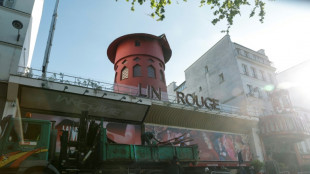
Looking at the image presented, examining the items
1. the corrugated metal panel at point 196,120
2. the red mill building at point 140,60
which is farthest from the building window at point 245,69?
the red mill building at point 140,60

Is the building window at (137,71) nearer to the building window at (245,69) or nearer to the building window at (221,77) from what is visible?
the building window at (221,77)

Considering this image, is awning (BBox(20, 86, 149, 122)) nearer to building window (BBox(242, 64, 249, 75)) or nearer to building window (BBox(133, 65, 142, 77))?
building window (BBox(133, 65, 142, 77))

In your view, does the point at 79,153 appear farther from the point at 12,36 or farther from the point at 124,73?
the point at 124,73

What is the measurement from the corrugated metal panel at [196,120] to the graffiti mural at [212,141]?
1.86 ft

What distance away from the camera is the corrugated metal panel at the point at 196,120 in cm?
2109

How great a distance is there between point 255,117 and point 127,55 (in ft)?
58.3

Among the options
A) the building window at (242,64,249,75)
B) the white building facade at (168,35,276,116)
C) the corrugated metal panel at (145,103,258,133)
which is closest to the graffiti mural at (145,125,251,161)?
the corrugated metal panel at (145,103,258,133)

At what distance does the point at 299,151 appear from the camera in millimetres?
32031

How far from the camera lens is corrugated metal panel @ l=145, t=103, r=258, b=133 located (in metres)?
21.1

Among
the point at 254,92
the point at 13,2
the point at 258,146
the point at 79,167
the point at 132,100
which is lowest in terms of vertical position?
the point at 79,167

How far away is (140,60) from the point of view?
26.5m

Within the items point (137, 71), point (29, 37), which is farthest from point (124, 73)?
point (29, 37)

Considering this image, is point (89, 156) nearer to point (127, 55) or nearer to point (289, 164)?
point (127, 55)

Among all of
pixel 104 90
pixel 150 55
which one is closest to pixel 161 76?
pixel 150 55
